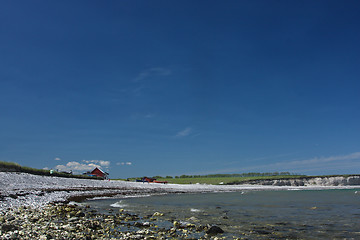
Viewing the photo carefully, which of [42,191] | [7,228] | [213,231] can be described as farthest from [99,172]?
[213,231]

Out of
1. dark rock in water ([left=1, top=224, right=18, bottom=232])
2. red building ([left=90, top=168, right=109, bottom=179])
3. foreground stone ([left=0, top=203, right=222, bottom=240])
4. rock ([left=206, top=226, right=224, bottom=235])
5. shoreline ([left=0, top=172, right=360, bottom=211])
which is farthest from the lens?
red building ([left=90, top=168, right=109, bottom=179])

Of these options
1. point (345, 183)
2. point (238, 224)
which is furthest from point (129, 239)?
point (345, 183)

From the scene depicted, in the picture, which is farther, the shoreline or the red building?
the red building

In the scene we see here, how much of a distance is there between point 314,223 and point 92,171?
99.0 m

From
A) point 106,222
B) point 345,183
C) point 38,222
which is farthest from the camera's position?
point 345,183

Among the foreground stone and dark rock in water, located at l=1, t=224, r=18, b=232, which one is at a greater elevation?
dark rock in water, located at l=1, t=224, r=18, b=232

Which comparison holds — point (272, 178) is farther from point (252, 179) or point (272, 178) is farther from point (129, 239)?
point (129, 239)

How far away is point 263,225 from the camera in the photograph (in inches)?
556

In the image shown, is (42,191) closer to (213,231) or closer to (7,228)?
(7,228)

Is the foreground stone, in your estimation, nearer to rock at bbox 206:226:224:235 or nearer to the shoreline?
rock at bbox 206:226:224:235

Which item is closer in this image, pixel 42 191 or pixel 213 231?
pixel 213 231

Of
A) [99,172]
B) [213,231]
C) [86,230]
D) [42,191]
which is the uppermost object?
[86,230]

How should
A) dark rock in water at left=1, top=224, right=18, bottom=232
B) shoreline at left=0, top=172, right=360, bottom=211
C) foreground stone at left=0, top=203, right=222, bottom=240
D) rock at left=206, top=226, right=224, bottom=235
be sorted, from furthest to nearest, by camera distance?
shoreline at left=0, top=172, right=360, bottom=211, rock at left=206, top=226, right=224, bottom=235, dark rock in water at left=1, top=224, right=18, bottom=232, foreground stone at left=0, top=203, right=222, bottom=240

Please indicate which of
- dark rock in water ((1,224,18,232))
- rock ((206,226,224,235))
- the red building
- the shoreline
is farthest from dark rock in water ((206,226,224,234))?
the red building
